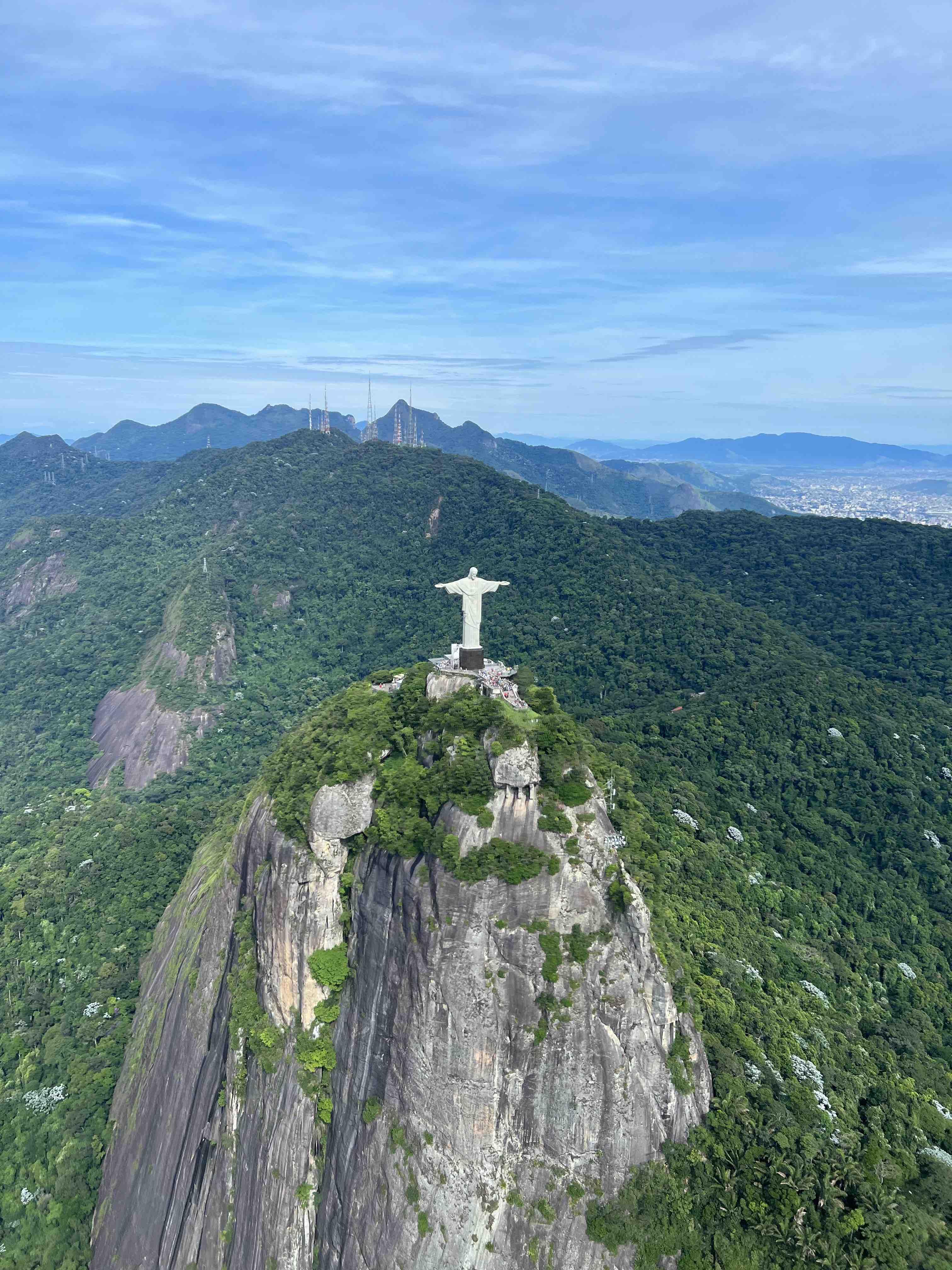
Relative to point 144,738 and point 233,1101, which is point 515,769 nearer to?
point 233,1101

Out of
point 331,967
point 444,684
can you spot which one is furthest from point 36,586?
point 331,967

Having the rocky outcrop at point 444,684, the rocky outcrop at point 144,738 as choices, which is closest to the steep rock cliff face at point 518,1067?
the rocky outcrop at point 444,684

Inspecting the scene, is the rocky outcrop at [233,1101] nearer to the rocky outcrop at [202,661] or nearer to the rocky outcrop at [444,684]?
the rocky outcrop at [444,684]

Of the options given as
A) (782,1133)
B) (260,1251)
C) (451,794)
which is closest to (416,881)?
(451,794)

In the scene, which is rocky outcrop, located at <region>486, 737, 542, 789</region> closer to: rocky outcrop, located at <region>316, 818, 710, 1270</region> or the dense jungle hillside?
rocky outcrop, located at <region>316, 818, 710, 1270</region>

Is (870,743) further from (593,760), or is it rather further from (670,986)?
(670,986)

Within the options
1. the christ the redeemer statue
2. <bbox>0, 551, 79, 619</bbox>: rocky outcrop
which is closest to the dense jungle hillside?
<bbox>0, 551, 79, 619</bbox>: rocky outcrop
